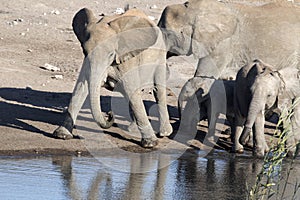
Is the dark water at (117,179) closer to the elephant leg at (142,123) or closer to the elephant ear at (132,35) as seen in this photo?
the elephant leg at (142,123)

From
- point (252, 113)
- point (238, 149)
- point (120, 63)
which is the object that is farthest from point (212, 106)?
point (120, 63)

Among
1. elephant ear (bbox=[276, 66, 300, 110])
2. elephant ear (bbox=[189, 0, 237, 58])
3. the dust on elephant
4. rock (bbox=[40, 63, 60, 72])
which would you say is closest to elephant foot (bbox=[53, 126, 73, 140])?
the dust on elephant

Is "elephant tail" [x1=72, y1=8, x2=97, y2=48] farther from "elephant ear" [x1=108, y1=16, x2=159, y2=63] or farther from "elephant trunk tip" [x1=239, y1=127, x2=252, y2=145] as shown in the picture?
"elephant trunk tip" [x1=239, y1=127, x2=252, y2=145]

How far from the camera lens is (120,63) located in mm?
10602

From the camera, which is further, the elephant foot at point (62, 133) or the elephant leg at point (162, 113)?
the elephant leg at point (162, 113)

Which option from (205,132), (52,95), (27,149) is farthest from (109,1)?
(27,149)

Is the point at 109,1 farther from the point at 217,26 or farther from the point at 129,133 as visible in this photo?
the point at 129,133

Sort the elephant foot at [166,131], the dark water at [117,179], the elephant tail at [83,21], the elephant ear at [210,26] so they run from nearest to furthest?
1. the dark water at [117,179]
2. the elephant tail at [83,21]
3. the elephant foot at [166,131]
4. the elephant ear at [210,26]

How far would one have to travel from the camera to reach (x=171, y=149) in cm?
1045

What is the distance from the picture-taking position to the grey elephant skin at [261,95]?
10.1m

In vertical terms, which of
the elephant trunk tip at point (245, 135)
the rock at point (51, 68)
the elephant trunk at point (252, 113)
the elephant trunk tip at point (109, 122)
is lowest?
the rock at point (51, 68)

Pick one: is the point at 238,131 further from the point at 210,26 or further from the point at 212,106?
the point at 210,26

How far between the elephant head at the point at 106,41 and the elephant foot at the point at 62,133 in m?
0.33

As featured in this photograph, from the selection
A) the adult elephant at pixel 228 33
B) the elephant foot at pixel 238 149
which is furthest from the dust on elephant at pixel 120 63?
the elephant foot at pixel 238 149
